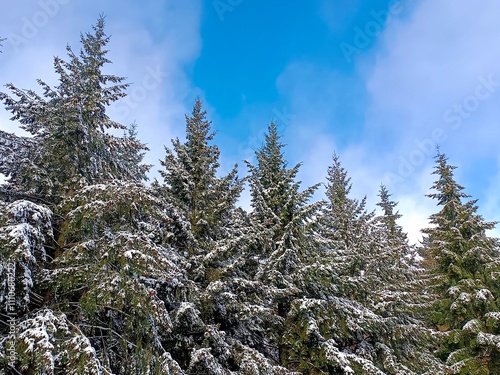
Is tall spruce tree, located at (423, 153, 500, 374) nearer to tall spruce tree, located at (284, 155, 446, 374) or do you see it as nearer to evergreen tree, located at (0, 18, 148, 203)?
tall spruce tree, located at (284, 155, 446, 374)

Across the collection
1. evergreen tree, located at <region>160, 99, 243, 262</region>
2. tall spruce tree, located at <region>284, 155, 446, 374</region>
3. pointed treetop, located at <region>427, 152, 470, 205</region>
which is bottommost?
tall spruce tree, located at <region>284, 155, 446, 374</region>

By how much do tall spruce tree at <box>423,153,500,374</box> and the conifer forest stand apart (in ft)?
0.24

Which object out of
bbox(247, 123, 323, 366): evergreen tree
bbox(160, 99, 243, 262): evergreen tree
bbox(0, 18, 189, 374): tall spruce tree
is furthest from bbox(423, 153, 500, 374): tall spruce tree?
bbox(0, 18, 189, 374): tall spruce tree

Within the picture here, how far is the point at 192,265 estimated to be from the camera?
9156mm

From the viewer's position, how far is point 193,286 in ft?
26.2

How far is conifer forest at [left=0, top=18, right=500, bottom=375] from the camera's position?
5703 millimetres

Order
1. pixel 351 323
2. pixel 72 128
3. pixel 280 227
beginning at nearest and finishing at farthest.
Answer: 1. pixel 72 128
2. pixel 351 323
3. pixel 280 227

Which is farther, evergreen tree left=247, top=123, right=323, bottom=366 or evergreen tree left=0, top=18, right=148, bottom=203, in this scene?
evergreen tree left=247, top=123, right=323, bottom=366

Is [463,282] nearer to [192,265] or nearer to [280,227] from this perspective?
[280,227]

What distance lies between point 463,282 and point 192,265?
39.0ft

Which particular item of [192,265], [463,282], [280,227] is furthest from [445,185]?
[192,265]

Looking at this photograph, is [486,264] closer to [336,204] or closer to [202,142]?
[336,204]

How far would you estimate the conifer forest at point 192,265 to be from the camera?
570 centimetres

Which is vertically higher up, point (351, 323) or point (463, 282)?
point (463, 282)
